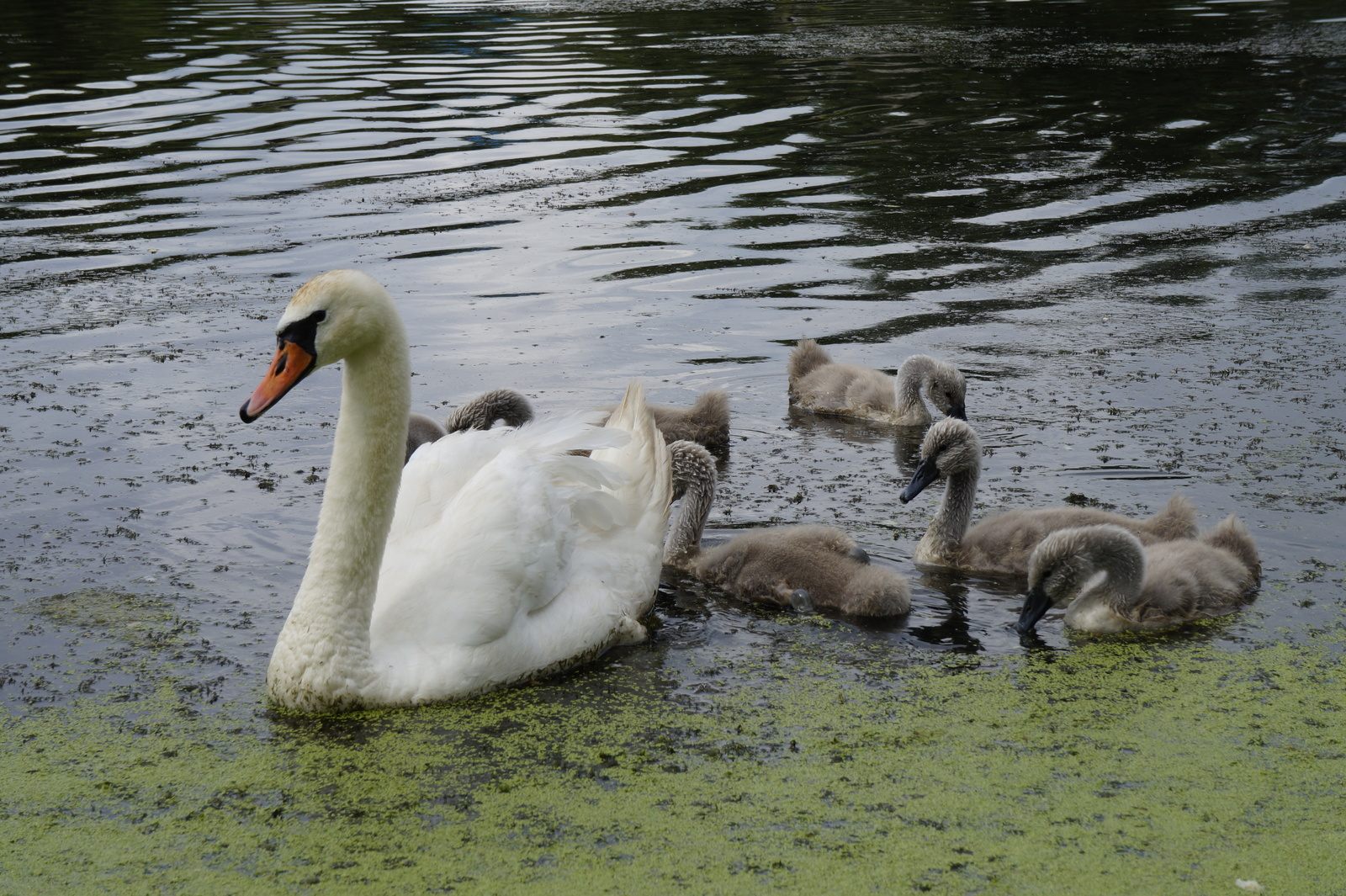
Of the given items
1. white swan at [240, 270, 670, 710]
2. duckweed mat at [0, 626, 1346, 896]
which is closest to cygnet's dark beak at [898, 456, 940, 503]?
duckweed mat at [0, 626, 1346, 896]

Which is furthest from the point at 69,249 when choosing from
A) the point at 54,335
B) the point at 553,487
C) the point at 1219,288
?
the point at 1219,288

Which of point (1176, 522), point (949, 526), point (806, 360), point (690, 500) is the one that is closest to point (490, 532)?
point (690, 500)

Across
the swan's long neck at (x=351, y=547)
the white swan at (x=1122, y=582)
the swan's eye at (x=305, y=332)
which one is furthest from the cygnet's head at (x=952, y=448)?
the swan's eye at (x=305, y=332)

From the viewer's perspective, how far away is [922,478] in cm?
659

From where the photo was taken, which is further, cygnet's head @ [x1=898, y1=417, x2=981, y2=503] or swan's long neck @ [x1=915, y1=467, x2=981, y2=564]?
cygnet's head @ [x1=898, y1=417, x2=981, y2=503]

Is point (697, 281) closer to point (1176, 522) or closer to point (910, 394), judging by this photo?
point (910, 394)

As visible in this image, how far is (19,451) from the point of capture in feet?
24.8

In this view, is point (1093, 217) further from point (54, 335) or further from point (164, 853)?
point (164, 853)

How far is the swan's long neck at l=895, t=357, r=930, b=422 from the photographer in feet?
27.5

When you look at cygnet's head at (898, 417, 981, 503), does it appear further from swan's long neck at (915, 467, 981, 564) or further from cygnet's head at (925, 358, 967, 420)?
cygnet's head at (925, 358, 967, 420)

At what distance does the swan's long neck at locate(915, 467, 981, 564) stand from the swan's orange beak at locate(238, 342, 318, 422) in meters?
2.89

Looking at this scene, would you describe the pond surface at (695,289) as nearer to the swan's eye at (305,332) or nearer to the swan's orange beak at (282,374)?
the swan's orange beak at (282,374)

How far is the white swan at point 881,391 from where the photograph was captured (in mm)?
8188

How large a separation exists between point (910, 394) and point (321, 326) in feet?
15.0
